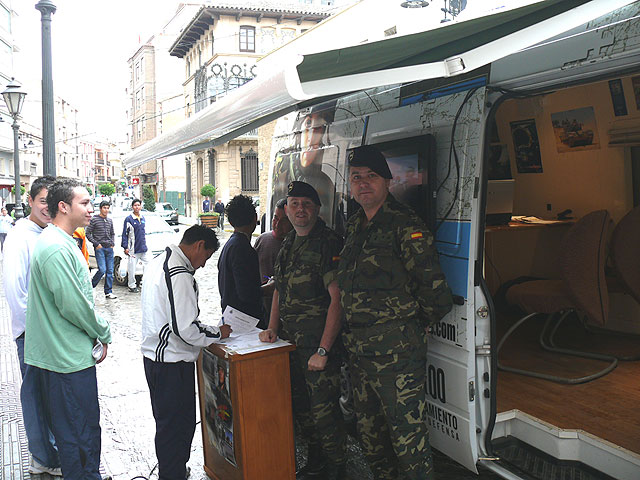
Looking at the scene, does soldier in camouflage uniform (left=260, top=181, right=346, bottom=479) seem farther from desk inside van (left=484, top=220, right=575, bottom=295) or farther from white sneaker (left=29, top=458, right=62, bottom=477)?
desk inside van (left=484, top=220, right=575, bottom=295)

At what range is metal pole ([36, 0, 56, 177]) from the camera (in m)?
6.93

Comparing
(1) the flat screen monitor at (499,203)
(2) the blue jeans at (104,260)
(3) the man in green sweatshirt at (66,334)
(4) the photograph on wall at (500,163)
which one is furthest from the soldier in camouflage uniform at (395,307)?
(2) the blue jeans at (104,260)

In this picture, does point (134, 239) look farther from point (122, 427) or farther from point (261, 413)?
point (261, 413)

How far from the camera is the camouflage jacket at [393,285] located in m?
3.22

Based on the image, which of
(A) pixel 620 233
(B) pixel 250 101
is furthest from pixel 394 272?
(A) pixel 620 233

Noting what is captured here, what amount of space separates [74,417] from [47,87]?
474cm

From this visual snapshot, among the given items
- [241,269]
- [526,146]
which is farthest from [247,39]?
[241,269]

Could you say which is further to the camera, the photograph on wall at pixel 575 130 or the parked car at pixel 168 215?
the parked car at pixel 168 215

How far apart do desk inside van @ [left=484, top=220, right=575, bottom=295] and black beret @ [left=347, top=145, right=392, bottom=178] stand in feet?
12.4

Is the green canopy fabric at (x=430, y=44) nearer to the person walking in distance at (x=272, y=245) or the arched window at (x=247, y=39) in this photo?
the person walking in distance at (x=272, y=245)

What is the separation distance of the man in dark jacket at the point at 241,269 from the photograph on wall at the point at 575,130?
3998 mm

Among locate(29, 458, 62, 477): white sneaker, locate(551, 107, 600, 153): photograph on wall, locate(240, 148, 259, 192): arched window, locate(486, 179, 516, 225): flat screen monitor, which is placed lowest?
locate(29, 458, 62, 477): white sneaker

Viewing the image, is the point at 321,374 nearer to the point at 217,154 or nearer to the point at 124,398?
the point at 124,398

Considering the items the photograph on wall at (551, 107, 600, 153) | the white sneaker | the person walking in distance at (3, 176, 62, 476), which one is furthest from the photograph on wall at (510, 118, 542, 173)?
the white sneaker
